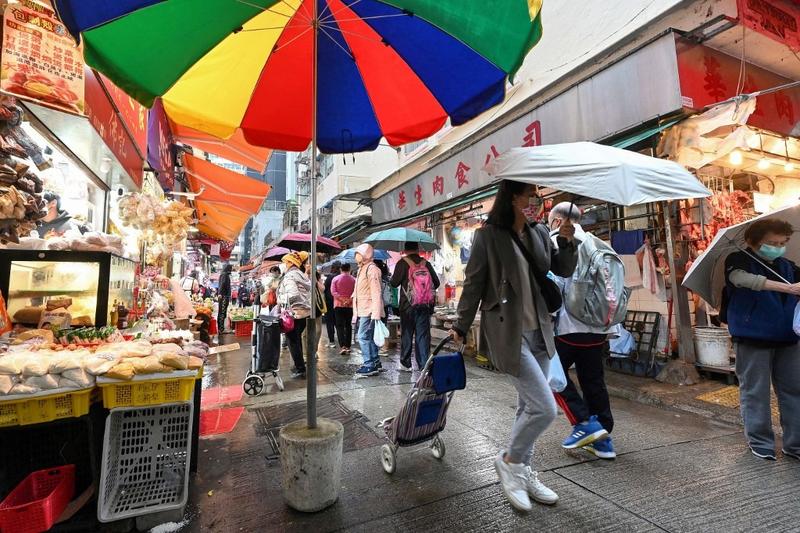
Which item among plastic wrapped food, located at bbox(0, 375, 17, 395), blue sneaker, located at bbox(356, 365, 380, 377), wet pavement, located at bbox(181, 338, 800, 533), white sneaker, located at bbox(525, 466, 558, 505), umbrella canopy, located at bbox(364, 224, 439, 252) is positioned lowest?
wet pavement, located at bbox(181, 338, 800, 533)

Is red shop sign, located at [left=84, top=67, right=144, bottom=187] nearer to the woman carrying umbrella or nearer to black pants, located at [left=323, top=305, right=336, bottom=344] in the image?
the woman carrying umbrella

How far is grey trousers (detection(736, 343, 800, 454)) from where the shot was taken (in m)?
3.48

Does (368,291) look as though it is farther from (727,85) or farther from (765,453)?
(727,85)

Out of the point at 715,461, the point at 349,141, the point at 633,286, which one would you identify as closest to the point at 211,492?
the point at 349,141

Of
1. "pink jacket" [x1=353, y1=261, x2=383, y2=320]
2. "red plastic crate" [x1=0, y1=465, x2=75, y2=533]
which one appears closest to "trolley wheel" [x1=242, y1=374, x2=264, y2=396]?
"pink jacket" [x1=353, y1=261, x2=383, y2=320]

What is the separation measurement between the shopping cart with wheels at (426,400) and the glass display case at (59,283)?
10.3 feet

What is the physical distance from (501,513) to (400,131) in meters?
3.40

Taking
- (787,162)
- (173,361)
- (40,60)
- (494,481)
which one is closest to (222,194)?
(40,60)

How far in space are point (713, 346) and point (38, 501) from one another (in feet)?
25.2

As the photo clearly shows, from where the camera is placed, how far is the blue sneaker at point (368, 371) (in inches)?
273

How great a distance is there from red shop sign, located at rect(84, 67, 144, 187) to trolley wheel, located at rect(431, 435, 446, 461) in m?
4.54

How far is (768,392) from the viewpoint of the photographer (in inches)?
139

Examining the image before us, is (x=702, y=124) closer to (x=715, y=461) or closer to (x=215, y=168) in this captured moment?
(x=715, y=461)

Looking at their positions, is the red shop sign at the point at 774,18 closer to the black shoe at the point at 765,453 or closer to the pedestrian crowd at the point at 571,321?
the pedestrian crowd at the point at 571,321
